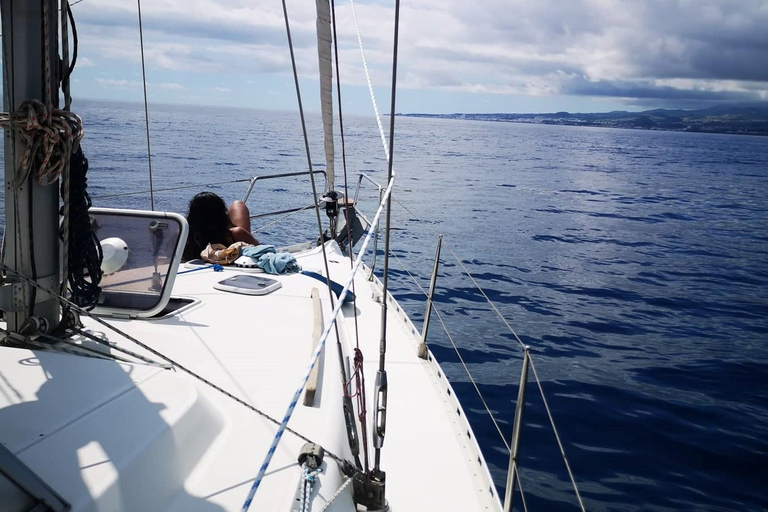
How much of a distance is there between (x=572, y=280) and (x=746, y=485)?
20.1 ft

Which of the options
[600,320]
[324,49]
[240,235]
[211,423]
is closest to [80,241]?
[211,423]

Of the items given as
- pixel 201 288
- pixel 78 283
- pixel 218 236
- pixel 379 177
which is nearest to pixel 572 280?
pixel 218 236

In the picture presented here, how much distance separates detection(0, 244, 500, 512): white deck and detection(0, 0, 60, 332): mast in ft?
0.96

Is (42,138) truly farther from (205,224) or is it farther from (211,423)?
(205,224)

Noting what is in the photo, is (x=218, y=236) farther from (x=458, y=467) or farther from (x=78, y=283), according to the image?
(x=458, y=467)

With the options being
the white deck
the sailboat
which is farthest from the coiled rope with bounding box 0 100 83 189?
the white deck

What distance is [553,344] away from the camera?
7.45m

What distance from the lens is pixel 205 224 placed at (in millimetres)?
5762

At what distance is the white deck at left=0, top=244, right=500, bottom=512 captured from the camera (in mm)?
1806

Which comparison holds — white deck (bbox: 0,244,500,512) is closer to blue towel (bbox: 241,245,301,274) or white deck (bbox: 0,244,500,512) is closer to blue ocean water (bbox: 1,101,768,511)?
blue ocean water (bbox: 1,101,768,511)

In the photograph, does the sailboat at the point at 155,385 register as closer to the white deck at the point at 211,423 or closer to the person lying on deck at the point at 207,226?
the white deck at the point at 211,423

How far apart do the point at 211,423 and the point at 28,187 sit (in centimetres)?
119

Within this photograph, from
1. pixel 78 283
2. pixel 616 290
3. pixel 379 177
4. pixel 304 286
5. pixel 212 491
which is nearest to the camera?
pixel 212 491

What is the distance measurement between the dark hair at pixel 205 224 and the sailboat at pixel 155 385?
5.42ft
